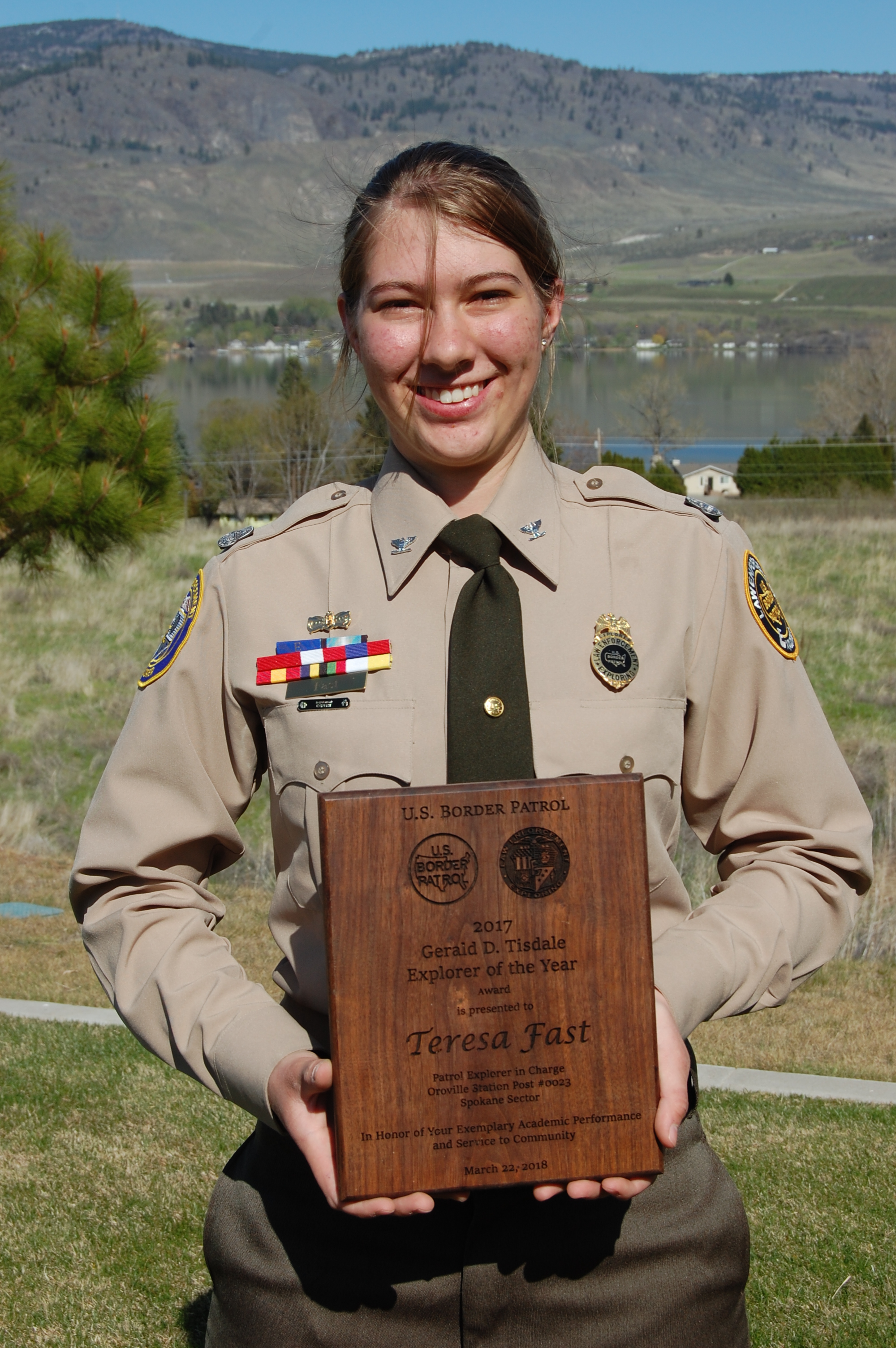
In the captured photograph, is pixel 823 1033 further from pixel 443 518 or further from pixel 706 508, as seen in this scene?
pixel 443 518

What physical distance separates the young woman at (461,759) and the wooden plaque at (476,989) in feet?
0.62

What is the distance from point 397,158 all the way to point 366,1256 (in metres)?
1.54

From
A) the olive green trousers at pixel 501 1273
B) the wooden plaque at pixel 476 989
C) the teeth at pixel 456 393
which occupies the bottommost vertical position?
the olive green trousers at pixel 501 1273

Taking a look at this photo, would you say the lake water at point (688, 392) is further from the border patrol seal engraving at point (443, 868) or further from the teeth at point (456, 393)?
the border patrol seal engraving at point (443, 868)

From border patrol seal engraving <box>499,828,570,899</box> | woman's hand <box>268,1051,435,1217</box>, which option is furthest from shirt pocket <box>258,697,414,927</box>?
border patrol seal engraving <box>499,828,570,899</box>

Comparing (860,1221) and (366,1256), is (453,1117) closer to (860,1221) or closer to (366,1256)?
(366,1256)

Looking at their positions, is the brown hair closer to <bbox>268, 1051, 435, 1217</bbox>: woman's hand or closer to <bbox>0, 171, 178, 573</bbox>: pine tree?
<bbox>268, 1051, 435, 1217</bbox>: woman's hand

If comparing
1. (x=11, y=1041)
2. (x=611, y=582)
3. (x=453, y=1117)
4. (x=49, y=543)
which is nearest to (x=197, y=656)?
A: (x=611, y=582)

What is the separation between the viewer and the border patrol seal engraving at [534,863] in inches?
56.8

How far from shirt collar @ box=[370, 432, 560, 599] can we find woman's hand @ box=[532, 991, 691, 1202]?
2.13ft

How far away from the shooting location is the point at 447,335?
1759mm

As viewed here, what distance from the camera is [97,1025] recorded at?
206 inches

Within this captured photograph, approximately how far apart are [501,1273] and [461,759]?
2.15 ft

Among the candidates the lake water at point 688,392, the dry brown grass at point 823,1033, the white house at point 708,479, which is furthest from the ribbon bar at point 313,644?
the white house at point 708,479
